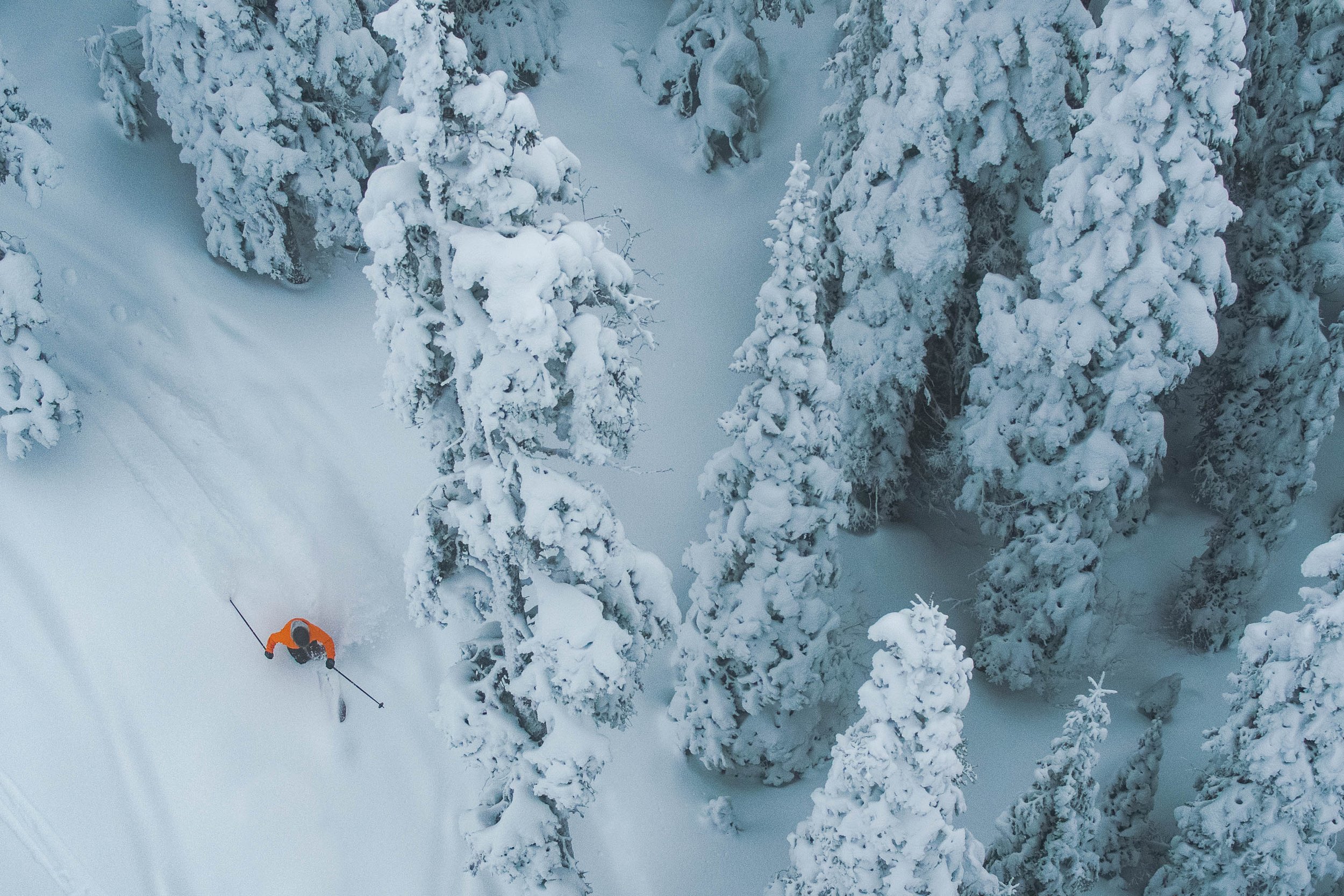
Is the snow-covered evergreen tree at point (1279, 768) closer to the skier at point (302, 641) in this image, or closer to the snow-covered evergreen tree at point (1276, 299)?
the snow-covered evergreen tree at point (1276, 299)

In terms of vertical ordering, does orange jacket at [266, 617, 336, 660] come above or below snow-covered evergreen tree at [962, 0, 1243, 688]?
below

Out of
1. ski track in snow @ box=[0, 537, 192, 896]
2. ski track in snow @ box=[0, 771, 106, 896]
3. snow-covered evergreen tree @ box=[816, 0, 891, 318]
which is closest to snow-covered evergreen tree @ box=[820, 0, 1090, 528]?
snow-covered evergreen tree @ box=[816, 0, 891, 318]

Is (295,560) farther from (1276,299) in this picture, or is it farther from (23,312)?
(1276,299)

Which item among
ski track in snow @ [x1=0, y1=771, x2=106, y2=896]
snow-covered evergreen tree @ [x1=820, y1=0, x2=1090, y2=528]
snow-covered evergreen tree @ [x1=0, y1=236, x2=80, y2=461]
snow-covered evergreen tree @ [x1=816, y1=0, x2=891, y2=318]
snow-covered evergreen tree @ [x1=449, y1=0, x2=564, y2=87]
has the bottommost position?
ski track in snow @ [x1=0, y1=771, x2=106, y2=896]

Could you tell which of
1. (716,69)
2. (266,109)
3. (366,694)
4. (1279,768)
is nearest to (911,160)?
(716,69)

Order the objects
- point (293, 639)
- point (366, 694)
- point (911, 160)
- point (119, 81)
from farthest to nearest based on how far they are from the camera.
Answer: point (119, 81) → point (911, 160) → point (366, 694) → point (293, 639)

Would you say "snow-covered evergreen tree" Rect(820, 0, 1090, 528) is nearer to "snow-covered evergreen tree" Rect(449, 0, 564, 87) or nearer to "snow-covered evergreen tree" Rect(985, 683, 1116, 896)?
"snow-covered evergreen tree" Rect(985, 683, 1116, 896)
